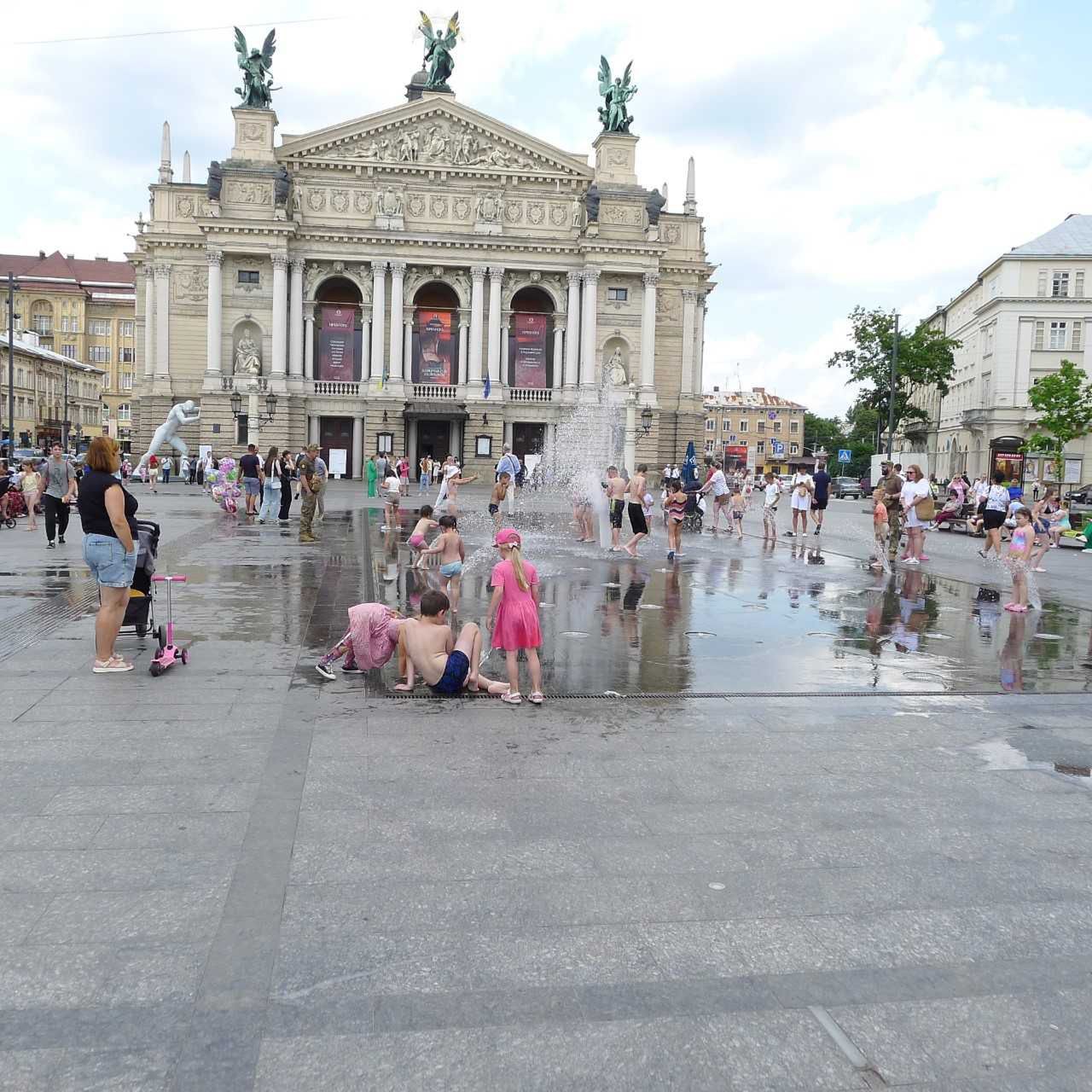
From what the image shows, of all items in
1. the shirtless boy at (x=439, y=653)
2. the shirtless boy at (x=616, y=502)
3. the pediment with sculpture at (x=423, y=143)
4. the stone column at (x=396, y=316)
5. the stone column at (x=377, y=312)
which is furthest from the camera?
the stone column at (x=396, y=316)

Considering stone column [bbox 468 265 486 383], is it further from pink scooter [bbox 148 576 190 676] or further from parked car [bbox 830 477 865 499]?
pink scooter [bbox 148 576 190 676]

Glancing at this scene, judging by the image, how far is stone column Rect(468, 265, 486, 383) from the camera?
60531 mm

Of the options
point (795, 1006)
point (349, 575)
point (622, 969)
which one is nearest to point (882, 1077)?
point (795, 1006)

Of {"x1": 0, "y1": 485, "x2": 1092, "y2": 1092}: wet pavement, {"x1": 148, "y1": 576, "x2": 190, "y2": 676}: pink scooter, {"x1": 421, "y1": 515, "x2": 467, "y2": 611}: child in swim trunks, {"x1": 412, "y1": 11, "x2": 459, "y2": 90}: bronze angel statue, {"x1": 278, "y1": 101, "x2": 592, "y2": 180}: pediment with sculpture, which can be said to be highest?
{"x1": 412, "y1": 11, "x2": 459, "y2": 90}: bronze angel statue

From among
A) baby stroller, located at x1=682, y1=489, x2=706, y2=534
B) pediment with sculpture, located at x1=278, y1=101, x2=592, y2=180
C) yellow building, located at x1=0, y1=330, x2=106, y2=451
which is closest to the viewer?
baby stroller, located at x1=682, y1=489, x2=706, y2=534

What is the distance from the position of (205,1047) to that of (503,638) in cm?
492

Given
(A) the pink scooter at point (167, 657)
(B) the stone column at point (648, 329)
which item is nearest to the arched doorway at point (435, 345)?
(B) the stone column at point (648, 329)

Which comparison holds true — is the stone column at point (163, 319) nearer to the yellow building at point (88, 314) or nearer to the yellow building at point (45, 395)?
the yellow building at point (45, 395)

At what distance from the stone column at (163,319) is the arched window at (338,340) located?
8.28 meters

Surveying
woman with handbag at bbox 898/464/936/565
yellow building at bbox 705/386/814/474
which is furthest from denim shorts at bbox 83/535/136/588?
yellow building at bbox 705/386/814/474

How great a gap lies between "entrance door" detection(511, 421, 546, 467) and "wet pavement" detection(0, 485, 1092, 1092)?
5343 centimetres

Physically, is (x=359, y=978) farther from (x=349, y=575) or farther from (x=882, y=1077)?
(x=349, y=575)

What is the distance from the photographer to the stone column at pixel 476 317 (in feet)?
199

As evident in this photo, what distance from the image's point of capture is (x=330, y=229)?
59.2 metres
